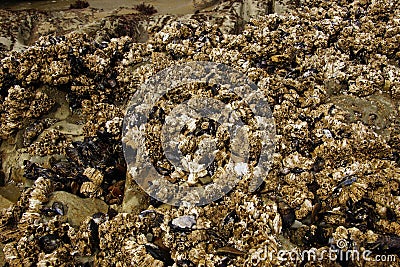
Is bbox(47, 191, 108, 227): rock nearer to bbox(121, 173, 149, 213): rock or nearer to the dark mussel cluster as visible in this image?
the dark mussel cluster

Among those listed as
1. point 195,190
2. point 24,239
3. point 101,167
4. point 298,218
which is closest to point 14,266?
point 24,239

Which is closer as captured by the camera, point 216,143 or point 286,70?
point 216,143

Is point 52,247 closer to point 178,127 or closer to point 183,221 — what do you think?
point 183,221

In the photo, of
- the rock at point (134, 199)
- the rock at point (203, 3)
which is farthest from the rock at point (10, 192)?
the rock at point (203, 3)

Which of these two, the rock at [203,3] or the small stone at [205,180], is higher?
the rock at [203,3]

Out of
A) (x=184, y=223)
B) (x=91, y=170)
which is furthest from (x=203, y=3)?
(x=184, y=223)

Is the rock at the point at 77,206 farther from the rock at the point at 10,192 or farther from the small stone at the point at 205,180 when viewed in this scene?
the small stone at the point at 205,180
